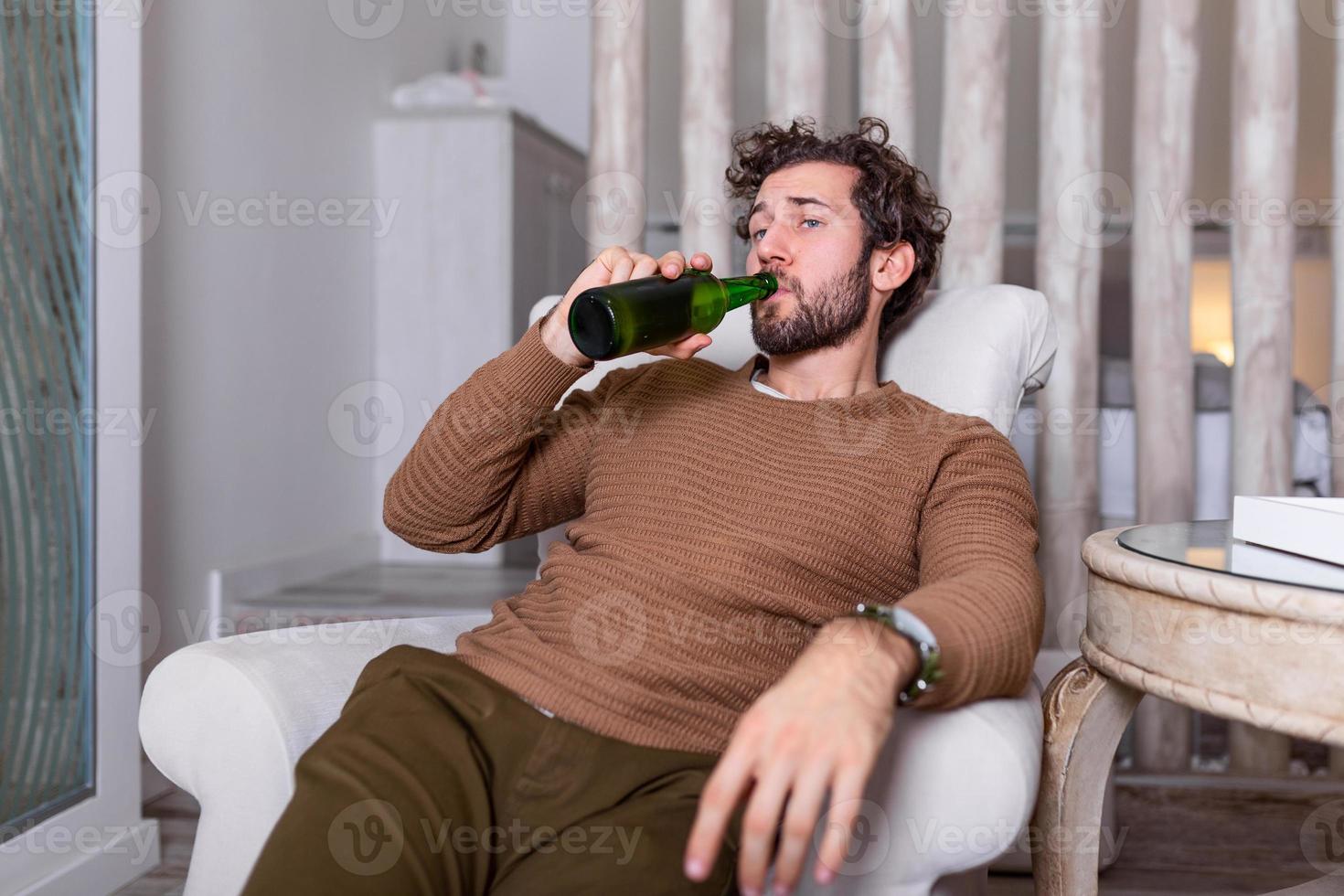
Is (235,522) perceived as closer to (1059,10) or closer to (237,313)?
(237,313)

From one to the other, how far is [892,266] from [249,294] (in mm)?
1613

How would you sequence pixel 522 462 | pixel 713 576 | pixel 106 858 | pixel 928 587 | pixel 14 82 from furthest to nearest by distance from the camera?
pixel 106 858, pixel 14 82, pixel 522 462, pixel 713 576, pixel 928 587

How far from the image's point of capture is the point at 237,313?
Result: 2564 mm

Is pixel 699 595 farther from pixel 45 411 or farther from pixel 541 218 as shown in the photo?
pixel 541 218

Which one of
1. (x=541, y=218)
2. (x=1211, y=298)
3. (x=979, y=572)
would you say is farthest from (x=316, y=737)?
(x=1211, y=298)

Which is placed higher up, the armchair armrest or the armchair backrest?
the armchair backrest

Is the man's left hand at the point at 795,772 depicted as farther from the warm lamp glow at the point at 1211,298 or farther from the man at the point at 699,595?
the warm lamp glow at the point at 1211,298

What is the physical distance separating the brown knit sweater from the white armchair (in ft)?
0.15

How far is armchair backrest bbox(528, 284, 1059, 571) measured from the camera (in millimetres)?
1457

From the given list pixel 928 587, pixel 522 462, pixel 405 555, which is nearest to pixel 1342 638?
pixel 928 587

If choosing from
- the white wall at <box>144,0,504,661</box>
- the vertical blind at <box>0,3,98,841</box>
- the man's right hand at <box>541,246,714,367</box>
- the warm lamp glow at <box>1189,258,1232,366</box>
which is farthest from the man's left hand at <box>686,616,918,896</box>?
the warm lamp glow at <box>1189,258,1232,366</box>

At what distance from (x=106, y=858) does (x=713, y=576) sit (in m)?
1.15

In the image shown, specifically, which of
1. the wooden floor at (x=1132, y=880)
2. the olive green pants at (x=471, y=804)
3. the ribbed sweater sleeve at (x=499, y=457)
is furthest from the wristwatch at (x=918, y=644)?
the wooden floor at (x=1132, y=880)

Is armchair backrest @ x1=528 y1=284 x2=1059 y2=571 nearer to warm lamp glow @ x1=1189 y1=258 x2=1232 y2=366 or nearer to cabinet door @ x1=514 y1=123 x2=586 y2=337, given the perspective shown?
cabinet door @ x1=514 y1=123 x2=586 y2=337
